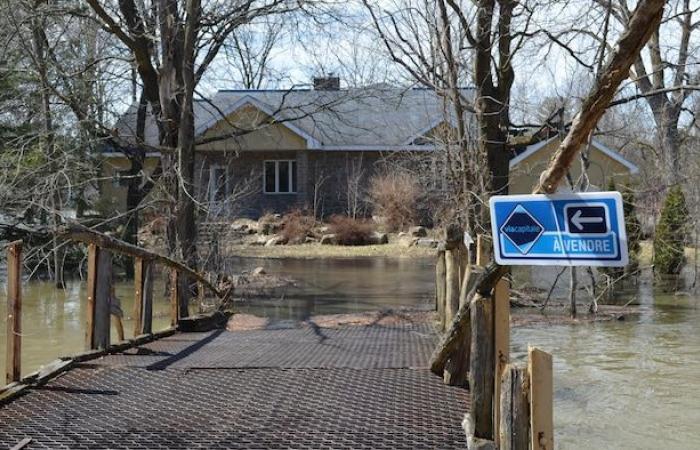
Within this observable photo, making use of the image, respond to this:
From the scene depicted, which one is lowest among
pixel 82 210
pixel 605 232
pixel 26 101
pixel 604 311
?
pixel 604 311

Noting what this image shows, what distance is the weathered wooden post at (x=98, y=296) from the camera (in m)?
7.71

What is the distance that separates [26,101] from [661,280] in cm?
1597

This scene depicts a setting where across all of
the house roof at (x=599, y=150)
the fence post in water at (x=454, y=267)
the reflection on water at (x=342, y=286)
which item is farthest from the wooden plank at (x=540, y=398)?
the house roof at (x=599, y=150)

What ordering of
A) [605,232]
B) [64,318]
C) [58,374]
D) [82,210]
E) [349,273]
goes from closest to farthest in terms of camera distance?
[605,232] < [58,374] < [64,318] < [82,210] < [349,273]

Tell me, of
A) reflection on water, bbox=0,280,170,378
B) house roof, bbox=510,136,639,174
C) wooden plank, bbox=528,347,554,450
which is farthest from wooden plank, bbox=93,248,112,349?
house roof, bbox=510,136,639,174

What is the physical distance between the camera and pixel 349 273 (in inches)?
907

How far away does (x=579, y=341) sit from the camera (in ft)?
42.7

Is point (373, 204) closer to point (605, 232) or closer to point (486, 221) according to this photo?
point (486, 221)

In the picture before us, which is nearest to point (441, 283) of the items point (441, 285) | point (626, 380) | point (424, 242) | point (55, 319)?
point (441, 285)

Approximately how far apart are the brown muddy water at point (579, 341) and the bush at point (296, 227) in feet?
20.0

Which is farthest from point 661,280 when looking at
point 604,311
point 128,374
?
point 128,374

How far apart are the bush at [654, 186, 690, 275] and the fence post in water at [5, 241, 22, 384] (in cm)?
1747

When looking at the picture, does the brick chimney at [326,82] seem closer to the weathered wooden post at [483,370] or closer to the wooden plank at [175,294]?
the wooden plank at [175,294]

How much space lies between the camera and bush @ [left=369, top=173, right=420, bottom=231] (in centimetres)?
3086
